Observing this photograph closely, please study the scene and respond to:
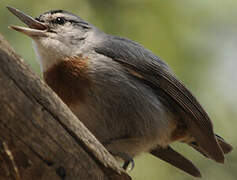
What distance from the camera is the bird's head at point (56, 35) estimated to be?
473 cm

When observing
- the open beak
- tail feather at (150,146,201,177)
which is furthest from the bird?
tail feather at (150,146,201,177)

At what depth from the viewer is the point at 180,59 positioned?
607 cm

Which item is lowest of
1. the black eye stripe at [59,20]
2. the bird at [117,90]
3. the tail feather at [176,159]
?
the tail feather at [176,159]

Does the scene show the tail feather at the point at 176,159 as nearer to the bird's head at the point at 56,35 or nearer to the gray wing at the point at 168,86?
the gray wing at the point at 168,86

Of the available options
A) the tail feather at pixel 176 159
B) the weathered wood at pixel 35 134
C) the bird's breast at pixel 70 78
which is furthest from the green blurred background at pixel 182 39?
the weathered wood at pixel 35 134

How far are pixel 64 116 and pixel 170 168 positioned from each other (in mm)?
3284

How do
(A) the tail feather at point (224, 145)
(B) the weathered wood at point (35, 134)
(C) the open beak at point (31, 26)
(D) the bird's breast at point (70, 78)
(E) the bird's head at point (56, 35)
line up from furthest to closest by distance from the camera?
1. (A) the tail feather at point (224, 145)
2. (E) the bird's head at point (56, 35)
3. (C) the open beak at point (31, 26)
4. (D) the bird's breast at point (70, 78)
5. (B) the weathered wood at point (35, 134)

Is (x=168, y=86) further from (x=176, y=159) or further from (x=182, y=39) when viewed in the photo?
(x=182, y=39)

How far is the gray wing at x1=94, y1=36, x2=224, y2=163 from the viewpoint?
4.86 m

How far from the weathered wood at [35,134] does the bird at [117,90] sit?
1119 mm

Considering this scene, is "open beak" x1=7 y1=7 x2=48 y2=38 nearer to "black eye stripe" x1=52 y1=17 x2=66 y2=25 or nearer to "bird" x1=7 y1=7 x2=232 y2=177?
"bird" x1=7 y1=7 x2=232 y2=177

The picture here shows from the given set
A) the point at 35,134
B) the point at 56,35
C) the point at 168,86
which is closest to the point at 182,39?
the point at 168,86

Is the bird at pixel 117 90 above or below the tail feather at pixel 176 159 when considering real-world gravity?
above

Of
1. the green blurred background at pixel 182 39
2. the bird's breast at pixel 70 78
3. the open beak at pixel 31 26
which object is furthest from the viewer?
the green blurred background at pixel 182 39
